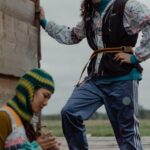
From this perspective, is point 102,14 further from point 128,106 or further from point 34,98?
point 34,98

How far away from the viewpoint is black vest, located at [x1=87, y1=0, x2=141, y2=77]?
4879mm

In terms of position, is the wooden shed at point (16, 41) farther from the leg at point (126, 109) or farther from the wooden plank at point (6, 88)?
the leg at point (126, 109)

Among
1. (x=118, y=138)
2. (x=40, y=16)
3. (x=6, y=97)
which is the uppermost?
(x=40, y=16)

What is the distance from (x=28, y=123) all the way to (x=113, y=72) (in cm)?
151

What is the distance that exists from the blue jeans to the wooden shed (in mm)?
431

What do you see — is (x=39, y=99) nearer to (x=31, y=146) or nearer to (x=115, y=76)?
(x=31, y=146)

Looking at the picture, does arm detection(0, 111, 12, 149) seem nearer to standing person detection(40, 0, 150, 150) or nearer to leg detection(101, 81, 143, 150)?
standing person detection(40, 0, 150, 150)

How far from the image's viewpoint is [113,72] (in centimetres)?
488

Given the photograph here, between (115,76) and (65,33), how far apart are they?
2.26 ft

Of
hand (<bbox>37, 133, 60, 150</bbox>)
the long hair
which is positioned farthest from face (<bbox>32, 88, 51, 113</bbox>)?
the long hair

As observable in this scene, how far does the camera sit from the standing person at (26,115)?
3.37 metres

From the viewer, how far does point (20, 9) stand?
4.94 metres

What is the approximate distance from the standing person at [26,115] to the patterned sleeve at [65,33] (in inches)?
69.3

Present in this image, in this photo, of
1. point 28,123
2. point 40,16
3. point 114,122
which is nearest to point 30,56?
point 40,16
